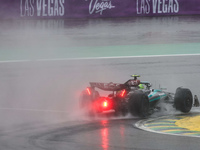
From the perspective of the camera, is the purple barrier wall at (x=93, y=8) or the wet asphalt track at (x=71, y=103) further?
the purple barrier wall at (x=93, y=8)

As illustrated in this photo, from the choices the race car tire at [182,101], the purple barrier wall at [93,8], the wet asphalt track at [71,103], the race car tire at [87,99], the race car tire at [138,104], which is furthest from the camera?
the purple barrier wall at [93,8]

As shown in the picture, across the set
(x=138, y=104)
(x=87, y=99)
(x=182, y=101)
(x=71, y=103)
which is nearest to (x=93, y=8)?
(x=71, y=103)

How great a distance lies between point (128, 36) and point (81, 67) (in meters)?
6.51

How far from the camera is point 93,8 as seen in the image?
958 inches

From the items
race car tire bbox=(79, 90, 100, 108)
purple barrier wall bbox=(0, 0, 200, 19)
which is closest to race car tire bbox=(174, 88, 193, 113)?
race car tire bbox=(79, 90, 100, 108)

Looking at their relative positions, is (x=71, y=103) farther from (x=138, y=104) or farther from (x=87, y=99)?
(x=138, y=104)

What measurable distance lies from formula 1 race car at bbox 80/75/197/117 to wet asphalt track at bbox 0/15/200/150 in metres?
0.32

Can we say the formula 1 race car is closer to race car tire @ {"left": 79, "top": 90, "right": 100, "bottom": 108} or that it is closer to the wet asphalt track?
race car tire @ {"left": 79, "top": 90, "right": 100, "bottom": 108}

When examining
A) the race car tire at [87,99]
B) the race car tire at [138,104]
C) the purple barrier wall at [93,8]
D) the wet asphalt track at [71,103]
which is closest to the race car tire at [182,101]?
the race car tire at [138,104]

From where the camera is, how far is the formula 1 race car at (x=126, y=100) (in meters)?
12.4

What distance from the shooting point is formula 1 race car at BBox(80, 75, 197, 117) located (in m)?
12.4

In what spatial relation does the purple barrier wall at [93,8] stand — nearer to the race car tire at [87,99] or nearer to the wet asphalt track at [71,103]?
the wet asphalt track at [71,103]

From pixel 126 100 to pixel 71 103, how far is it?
10.1 ft

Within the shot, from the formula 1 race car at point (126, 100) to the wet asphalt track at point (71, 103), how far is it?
316mm
